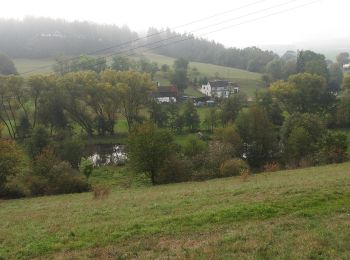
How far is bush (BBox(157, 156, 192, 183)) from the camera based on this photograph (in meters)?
42.5

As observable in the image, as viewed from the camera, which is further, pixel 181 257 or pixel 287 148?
pixel 287 148

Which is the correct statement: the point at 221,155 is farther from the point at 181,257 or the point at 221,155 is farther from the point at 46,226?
the point at 181,257

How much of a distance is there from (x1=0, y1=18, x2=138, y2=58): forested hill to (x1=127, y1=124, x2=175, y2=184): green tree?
124m

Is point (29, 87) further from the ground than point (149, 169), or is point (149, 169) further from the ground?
point (29, 87)

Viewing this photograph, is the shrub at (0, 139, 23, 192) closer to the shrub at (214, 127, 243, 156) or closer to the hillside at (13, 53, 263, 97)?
the shrub at (214, 127, 243, 156)

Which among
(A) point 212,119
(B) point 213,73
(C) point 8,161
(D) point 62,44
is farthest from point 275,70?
(C) point 8,161

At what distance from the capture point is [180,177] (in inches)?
1689

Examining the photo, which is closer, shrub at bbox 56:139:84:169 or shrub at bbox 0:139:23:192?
shrub at bbox 0:139:23:192

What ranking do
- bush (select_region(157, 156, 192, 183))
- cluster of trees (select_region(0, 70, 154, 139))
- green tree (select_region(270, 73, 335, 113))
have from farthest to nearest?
green tree (select_region(270, 73, 335, 113)) < cluster of trees (select_region(0, 70, 154, 139)) < bush (select_region(157, 156, 192, 183))

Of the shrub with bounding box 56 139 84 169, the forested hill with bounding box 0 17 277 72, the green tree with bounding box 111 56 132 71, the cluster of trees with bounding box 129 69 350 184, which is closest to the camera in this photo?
the cluster of trees with bounding box 129 69 350 184

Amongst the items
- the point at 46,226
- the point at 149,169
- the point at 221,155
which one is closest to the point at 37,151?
the point at 149,169

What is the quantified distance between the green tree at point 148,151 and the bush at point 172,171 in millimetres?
574

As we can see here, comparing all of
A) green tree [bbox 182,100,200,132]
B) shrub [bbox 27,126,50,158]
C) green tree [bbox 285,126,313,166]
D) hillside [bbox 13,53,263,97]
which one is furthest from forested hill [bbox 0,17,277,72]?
green tree [bbox 285,126,313,166]

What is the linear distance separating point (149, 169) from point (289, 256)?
32.5 metres
